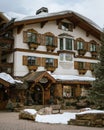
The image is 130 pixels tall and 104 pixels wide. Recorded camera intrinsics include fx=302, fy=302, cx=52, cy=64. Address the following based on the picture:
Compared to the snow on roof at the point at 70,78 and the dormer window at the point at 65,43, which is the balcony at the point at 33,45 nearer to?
the dormer window at the point at 65,43

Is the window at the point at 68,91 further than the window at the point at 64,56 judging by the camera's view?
No

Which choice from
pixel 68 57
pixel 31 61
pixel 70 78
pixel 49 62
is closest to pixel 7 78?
pixel 31 61

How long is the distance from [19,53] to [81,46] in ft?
29.5

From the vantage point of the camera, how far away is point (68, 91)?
35.1 m

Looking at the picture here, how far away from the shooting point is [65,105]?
3156 cm

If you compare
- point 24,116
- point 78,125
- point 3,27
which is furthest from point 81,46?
point 78,125

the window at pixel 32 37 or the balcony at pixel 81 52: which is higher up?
the window at pixel 32 37

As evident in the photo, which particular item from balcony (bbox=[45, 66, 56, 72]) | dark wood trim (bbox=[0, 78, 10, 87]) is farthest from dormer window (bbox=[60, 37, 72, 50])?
dark wood trim (bbox=[0, 78, 10, 87])

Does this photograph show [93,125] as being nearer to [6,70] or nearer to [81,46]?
[6,70]

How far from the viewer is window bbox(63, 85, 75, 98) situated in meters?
34.8

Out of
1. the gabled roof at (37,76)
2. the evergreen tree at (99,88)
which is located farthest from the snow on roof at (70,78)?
the evergreen tree at (99,88)

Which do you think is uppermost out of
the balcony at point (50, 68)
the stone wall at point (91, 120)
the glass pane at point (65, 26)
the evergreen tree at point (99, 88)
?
the glass pane at point (65, 26)

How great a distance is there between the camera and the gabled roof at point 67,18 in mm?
32519

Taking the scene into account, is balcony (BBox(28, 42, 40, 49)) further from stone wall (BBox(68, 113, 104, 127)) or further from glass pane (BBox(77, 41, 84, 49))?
stone wall (BBox(68, 113, 104, 127))
